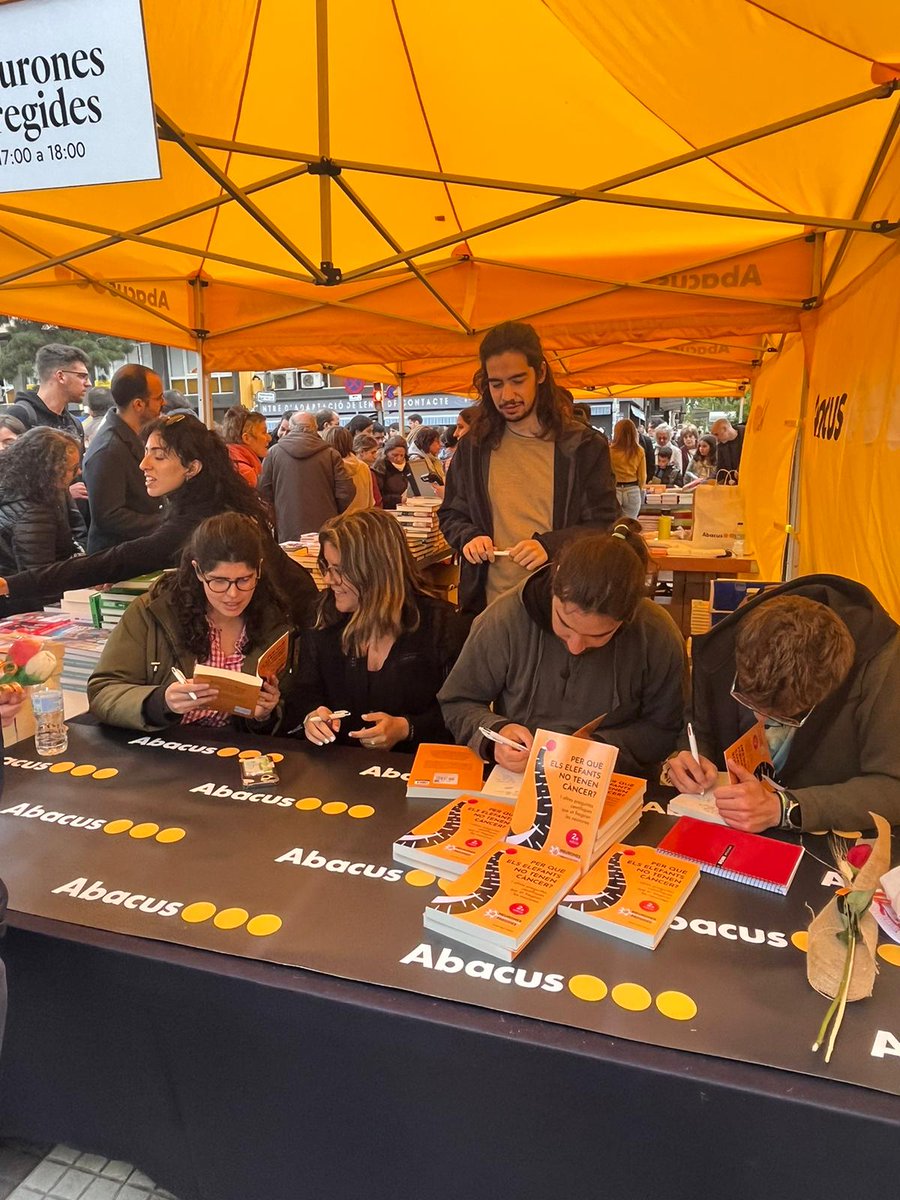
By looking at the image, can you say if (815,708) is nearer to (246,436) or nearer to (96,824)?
(96,824)

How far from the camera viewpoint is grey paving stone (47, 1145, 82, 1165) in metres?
1.54

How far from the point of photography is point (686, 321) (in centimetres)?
352

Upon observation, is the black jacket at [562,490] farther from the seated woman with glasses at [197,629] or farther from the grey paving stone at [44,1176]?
the grey paving stone at [44,1176]

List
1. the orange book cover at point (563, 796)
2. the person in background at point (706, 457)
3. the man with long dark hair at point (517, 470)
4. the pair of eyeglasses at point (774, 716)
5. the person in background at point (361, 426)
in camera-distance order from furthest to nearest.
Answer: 1. the person in background at point (706, 457)
2. the person in background at point (361, 426)
3. the man with long dark hair at point (517, 470)
4. the pair of eyeglasses at point (774, 716)
5. the orange book cover at point (563, 796)

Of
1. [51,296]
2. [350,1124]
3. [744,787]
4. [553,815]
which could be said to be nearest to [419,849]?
[553,815]

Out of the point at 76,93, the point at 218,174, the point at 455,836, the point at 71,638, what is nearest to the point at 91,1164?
the point at 455,836

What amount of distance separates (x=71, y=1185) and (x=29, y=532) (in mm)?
2342

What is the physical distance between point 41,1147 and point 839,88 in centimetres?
313

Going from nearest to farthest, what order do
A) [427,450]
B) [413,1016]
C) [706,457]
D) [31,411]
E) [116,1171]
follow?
[413,1016] → [116,1171] → [31,411] → [427,450] → [706,457]

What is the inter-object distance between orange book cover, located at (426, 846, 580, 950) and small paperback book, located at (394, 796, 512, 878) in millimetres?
42

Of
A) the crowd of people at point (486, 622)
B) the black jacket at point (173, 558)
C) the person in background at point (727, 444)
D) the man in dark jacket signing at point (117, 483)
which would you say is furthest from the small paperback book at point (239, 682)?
the person in background at point (727, 444)

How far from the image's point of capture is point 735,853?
4.39ft

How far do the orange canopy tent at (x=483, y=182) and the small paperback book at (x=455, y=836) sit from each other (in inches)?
53.0

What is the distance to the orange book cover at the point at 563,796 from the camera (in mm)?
1270
